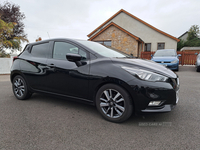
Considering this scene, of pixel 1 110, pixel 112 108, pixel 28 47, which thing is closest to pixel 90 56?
pixel 112 108

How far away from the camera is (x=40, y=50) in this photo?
142 inches

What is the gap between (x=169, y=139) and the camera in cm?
208

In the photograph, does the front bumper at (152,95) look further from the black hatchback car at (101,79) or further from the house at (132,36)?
the house at (132,36)

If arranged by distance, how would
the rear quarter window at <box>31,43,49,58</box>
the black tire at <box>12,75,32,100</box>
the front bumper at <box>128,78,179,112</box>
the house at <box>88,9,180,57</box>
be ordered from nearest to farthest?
the front bumper at <box>128,78,179,112</box>
the rear quarter window at <box>31,43,49,58</box>
the black tire at <box>12,75,32,100</box>
the house at <box>88,9,180,57</box>

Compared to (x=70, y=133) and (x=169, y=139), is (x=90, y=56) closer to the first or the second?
(x=70, y=133)

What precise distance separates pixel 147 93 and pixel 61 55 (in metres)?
1.94

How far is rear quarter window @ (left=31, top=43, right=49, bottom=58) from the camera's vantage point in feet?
11.4

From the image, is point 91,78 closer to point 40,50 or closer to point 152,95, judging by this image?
point 152,95

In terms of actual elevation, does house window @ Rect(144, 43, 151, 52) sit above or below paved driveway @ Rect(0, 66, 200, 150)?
above

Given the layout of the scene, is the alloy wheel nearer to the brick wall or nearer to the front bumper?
the front bumper

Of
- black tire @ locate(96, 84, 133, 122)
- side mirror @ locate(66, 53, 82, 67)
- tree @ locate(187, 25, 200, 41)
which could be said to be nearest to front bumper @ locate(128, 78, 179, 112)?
black tire @ locate(96, 84, 133, 122)

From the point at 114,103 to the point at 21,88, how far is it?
2684mm

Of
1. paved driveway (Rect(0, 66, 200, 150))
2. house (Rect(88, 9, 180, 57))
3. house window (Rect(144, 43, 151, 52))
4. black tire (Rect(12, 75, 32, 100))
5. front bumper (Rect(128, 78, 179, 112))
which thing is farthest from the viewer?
house window (Rect(144, 43, 151, 52))

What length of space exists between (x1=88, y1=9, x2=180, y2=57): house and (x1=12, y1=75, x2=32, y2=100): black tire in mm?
14629
